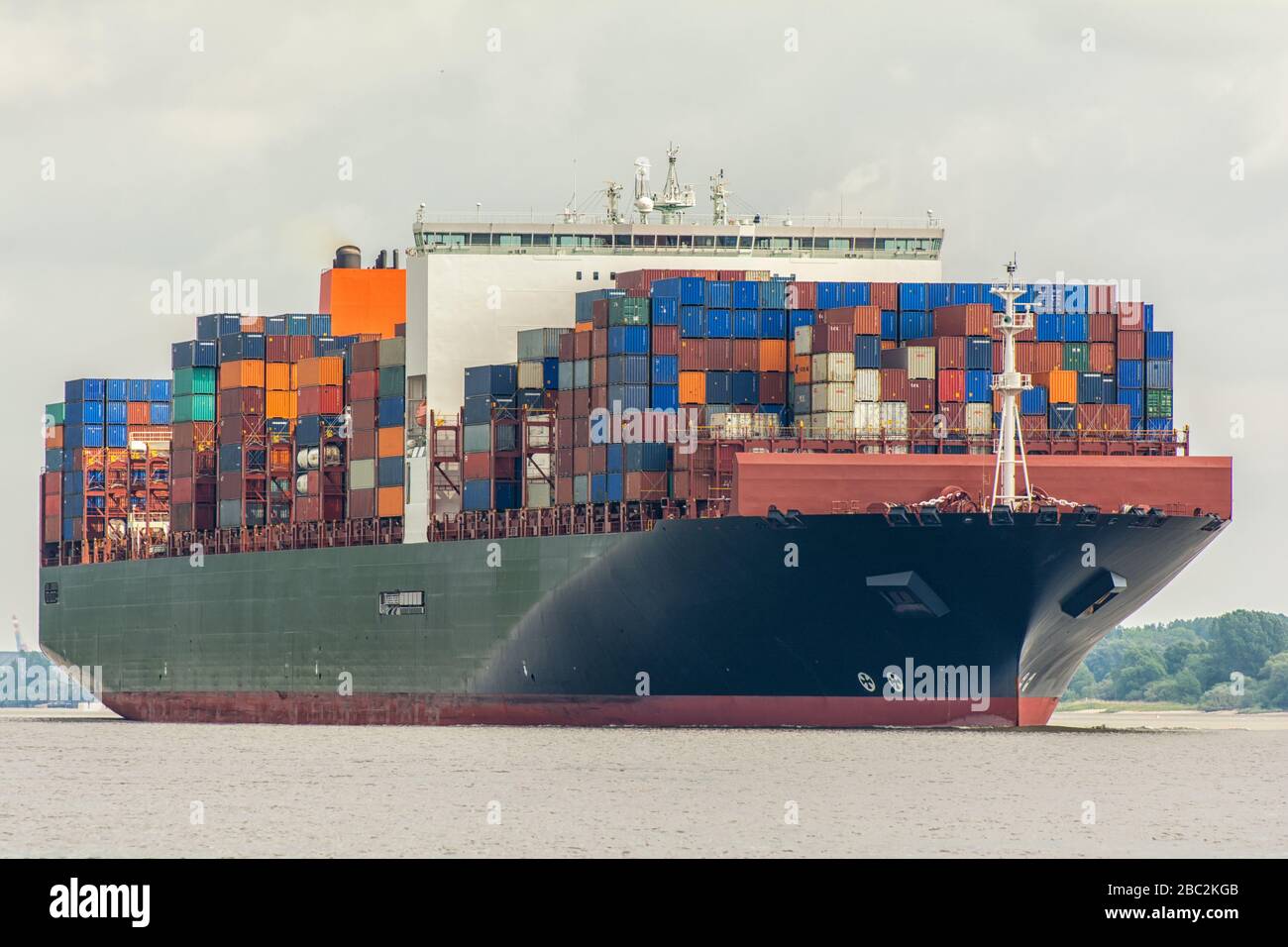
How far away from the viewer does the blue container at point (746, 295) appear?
69062mm

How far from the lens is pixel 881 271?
81500 millimetres

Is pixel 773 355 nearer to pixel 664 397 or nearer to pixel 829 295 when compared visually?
pixel 829 295

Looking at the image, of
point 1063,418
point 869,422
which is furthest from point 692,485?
point 1063,418

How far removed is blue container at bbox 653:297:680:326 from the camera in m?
68.0

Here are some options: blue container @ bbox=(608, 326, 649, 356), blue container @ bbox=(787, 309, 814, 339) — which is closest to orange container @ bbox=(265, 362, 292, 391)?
blue container @ bbox=(608, 326, 649, 356)

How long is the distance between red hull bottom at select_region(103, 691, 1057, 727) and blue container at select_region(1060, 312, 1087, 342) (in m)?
9.67

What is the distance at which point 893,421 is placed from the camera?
65875 millimetres

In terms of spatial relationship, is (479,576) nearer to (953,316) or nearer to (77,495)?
(953,316)

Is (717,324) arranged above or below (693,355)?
above

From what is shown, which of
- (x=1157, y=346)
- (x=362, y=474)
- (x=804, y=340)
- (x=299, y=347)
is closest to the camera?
(x=804, y=340)

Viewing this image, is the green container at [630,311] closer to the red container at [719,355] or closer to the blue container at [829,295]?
the red container at [719,355]

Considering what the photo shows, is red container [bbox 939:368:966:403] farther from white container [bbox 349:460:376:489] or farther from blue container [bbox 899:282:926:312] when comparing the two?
white container [bbox 349:460:376:489]

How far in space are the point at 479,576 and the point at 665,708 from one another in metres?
8.29

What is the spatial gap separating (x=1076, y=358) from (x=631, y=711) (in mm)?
15178
